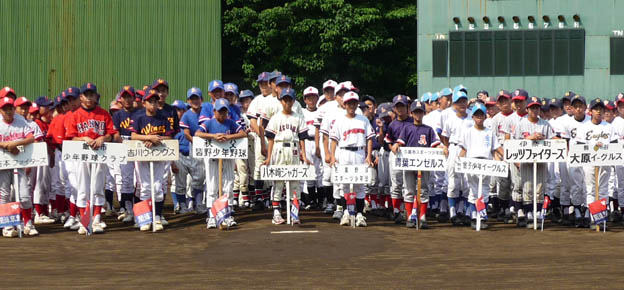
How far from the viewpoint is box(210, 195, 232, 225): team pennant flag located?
15.2m

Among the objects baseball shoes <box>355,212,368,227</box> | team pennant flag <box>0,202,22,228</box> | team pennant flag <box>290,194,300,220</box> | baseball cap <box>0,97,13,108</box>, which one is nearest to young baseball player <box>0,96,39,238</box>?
baseball cap <box>0,97,13,108</box>

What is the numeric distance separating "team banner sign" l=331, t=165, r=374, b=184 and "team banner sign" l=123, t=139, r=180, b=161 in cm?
266

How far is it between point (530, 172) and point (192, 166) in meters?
6.03

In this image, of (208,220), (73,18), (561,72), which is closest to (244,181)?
(208,220)

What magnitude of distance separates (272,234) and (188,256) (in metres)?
2.16

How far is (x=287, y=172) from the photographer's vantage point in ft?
51.3

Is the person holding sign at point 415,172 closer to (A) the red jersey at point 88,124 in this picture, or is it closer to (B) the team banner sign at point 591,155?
(B) the team banner sign at point 591,155

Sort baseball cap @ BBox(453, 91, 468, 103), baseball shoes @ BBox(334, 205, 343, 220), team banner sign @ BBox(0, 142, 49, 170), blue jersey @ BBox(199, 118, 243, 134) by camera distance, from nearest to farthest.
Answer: team banner sign @ BBox(0, 142, 49, 170)
blue jersey @ BBox(199, 118, 243, 134)
baseball cap @ BBox(453, 91, 468, 103)
baseball shoes @ BBox(334, 205, 343, 220)

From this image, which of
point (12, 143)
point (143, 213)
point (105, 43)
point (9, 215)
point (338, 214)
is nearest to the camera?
point (9, 215)

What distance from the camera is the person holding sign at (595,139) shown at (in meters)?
15.6

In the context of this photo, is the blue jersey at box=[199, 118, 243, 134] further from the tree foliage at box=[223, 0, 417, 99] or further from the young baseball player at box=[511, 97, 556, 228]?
the tree foliage at box=[223, 0, 417, 99]

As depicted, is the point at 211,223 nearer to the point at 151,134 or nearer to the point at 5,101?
the point at 151,134

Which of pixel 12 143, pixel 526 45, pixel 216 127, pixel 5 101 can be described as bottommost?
pixel 12 143

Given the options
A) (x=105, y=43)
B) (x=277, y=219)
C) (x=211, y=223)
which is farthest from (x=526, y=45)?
(x=211, y=223)
